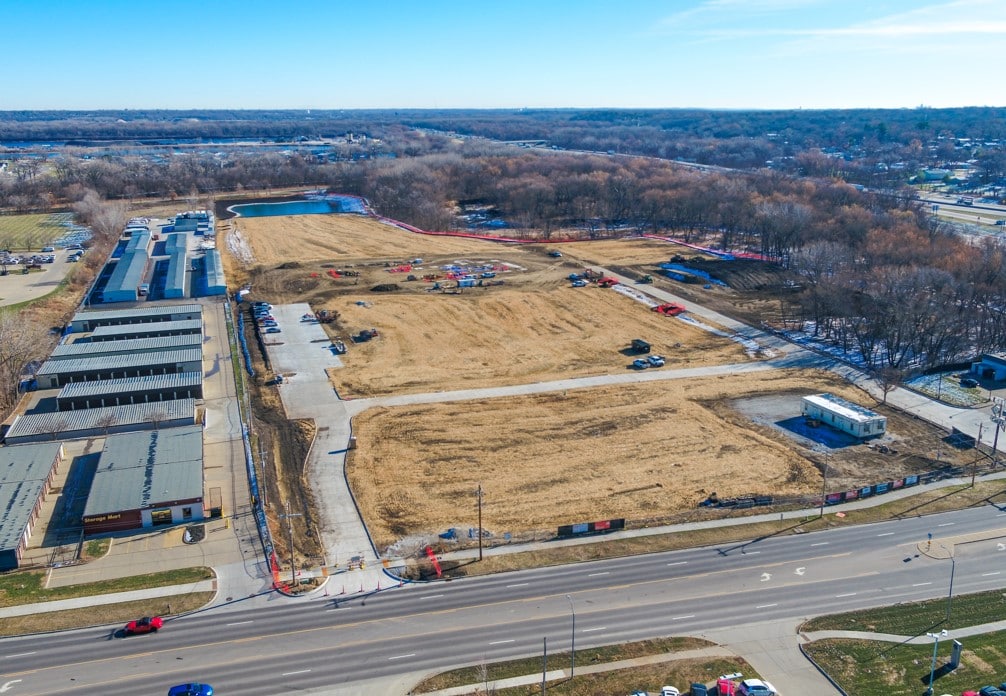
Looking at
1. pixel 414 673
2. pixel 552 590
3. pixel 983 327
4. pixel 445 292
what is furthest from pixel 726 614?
pixel 445 292

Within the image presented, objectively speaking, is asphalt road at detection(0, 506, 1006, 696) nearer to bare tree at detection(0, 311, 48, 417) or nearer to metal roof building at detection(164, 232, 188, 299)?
bare tree at detection(0, 311, 48, 417)

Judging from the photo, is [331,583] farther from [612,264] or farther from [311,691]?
[612,264]

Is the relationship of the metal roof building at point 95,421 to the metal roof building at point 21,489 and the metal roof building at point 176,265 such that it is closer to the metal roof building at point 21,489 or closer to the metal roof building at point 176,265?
the metal roof building at point 21,489

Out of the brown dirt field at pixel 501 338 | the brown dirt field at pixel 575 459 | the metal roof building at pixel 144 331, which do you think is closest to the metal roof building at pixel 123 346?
the metal roof building at pixel 144 331

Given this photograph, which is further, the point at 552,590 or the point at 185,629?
the point at 552,590

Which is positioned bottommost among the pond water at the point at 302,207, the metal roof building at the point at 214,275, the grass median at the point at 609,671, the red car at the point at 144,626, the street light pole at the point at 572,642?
the grass median at the point at 609,671
